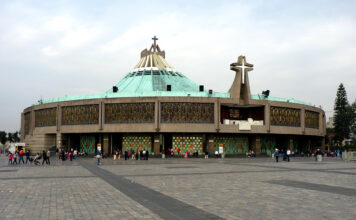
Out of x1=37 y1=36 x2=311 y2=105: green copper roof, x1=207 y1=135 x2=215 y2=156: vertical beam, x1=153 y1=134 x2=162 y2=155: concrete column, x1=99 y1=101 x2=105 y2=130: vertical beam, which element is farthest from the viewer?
x1=37 y1=36 x2=311 y2=105: green copper roof

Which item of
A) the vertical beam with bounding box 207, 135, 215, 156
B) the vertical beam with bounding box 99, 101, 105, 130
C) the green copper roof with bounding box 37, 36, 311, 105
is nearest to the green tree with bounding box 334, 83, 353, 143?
the green copper roof with bounding box 37, 36, 311, 105

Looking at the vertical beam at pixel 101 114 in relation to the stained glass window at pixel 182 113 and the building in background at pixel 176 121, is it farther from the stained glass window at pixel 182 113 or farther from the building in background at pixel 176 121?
the stained glass window at pixel 182 113

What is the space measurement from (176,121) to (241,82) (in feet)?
45.1

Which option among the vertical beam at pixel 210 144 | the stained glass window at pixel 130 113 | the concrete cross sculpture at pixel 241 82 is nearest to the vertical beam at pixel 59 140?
the stained glass window at pixel 130 113

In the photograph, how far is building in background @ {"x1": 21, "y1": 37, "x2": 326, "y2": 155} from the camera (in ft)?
186

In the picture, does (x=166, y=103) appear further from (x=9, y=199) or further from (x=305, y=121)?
(x=9, y=199)

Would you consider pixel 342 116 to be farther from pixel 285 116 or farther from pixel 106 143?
pixel 106 143

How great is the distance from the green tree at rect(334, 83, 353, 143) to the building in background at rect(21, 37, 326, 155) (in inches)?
1014

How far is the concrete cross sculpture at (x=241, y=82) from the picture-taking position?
60.8m

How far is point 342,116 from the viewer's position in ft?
305

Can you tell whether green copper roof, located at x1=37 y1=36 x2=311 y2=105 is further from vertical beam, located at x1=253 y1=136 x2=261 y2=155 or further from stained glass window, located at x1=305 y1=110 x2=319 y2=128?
vertical beam, located at x1=253 y1=136 x2=261 y2=155

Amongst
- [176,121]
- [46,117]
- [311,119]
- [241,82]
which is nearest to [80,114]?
[46,117]

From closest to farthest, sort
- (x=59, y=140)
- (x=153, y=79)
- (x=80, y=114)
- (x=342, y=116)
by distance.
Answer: (x=80, y=114) → (x=59, y=140) → (x=153, y=79) → (x=342, y=116)

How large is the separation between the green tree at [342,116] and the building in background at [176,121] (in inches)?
1014
